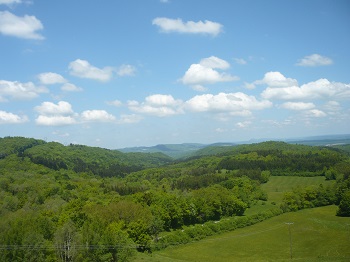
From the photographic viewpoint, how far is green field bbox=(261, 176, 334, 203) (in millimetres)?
142500

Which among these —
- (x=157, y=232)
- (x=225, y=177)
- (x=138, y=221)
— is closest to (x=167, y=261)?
(x=138, y=221)

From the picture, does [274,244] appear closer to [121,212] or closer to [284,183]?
[121,212]

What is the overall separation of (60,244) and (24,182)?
8073 centimetres

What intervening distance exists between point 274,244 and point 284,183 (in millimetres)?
89607

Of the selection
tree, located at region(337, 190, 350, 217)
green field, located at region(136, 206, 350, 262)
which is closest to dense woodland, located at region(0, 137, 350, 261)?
tree, located at region(337, 190, 350, 217)

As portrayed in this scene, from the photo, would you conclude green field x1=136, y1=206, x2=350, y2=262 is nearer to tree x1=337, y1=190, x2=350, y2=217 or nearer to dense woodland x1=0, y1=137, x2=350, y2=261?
tree x1=337, y1=190, x2=350, y2=217

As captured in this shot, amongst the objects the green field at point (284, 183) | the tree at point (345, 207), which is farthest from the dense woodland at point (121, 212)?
the green field at point (284, 183)

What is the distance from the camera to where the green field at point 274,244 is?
64.9m

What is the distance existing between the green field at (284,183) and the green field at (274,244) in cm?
4596

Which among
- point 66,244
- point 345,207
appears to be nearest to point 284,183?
point 345,207

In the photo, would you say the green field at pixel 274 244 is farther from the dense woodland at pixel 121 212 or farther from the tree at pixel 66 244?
the tree at pixel 66 244

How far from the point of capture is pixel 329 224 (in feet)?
272

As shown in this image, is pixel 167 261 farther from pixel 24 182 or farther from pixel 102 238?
pixel 24 182

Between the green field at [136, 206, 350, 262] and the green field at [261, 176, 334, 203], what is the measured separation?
46.0 meters
